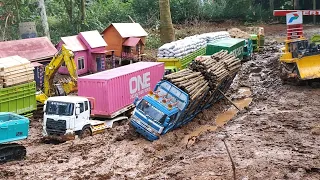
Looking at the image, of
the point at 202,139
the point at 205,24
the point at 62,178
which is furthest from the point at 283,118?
the point at 205,24

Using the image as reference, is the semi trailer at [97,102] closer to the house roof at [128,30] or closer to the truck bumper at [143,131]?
the truck bumper at [143,131]

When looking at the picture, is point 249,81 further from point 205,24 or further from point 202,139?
point 205,24

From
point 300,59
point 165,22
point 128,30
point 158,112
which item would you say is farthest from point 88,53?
point 300,59

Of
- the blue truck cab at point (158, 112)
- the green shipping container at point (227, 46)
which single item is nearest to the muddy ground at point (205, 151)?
the blue truck cab at point (158, 112)

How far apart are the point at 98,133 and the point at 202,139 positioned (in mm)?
4695

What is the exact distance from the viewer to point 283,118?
17797 mm

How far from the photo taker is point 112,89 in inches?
753

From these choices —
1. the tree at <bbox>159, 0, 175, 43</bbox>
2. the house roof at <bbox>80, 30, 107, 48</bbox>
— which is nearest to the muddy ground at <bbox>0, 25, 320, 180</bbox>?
the house roof at <bbox>80, 30, 107, 48</bbox>

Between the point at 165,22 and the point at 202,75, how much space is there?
14341 millimetres

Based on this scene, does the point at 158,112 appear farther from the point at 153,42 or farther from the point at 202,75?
the point at 153,42

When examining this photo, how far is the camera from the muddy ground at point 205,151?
12.3m

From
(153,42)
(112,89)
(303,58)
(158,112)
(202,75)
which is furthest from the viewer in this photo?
(153,42)

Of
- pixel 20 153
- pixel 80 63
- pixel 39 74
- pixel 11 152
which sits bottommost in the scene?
pixel 20 153

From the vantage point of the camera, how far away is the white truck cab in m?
17.2
